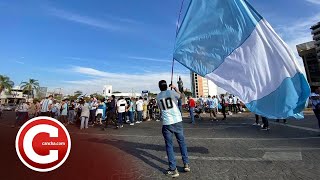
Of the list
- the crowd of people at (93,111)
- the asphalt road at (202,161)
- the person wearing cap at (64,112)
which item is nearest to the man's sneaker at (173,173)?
the asphalt road at (202,161)

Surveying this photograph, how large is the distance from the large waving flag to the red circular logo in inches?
171

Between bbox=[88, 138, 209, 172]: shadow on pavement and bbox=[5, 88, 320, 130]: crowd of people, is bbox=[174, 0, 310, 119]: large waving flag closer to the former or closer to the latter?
bbox=[88, 138, 209, 172]: shadow on pavement

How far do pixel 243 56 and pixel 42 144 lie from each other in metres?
5.10

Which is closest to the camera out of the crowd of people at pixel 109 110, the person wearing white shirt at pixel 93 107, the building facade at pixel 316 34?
the crowd of people at pixel 109 110

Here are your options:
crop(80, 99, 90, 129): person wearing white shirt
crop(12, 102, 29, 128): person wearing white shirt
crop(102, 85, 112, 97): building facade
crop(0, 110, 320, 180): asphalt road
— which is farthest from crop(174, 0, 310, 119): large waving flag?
crop(102, 85, 112, 97): building facade

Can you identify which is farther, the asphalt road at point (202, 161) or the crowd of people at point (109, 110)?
the crowd of people at point (109, 110)

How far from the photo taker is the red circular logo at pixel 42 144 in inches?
129

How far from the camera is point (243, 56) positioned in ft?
22.1

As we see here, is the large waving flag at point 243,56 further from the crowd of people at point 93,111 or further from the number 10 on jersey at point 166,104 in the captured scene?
the crowd of people at point 93,111

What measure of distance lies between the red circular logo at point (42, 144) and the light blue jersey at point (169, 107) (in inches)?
102

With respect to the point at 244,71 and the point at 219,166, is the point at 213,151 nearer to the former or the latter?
the point at 219,166

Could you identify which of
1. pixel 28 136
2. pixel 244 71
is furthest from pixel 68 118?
pixel 28 136

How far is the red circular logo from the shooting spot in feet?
10.7

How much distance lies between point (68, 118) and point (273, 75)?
15.5 meters
